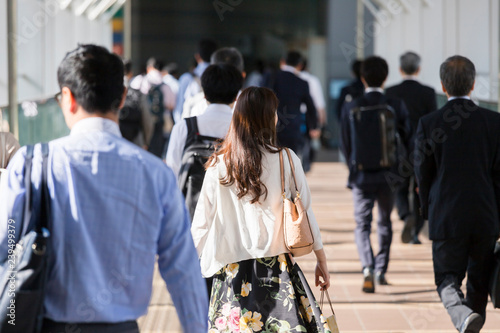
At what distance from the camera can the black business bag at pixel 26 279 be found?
2.20m

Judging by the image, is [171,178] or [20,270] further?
[171,178]

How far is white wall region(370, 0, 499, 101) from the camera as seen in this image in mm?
9109

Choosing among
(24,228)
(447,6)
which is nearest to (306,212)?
(24,228)

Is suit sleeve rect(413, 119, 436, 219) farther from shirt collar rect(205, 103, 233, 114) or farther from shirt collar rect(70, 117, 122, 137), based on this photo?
shirt collar rect(70, 117, 122, 137)

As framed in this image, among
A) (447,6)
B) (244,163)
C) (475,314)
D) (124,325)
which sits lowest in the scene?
(475,314)

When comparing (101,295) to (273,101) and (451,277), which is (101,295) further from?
(451,277)

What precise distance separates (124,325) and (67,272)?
218 mm

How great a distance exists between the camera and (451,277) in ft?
15.7

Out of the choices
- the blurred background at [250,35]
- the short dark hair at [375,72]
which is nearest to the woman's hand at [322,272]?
the blurred background at [250,35]

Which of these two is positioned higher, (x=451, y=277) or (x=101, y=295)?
(x=101, y=295)

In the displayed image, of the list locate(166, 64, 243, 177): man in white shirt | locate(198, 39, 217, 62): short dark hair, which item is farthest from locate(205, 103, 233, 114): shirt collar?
locate(198, 39, 217, 62): short dark hair

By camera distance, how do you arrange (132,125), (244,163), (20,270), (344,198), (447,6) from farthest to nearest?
(344,198), (447,6), (132,125), (244,163), (20,270)

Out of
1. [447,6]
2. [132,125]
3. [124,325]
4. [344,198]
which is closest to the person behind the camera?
[124,325]

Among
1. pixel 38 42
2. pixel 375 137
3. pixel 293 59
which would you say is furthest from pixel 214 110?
pixel 38 42
